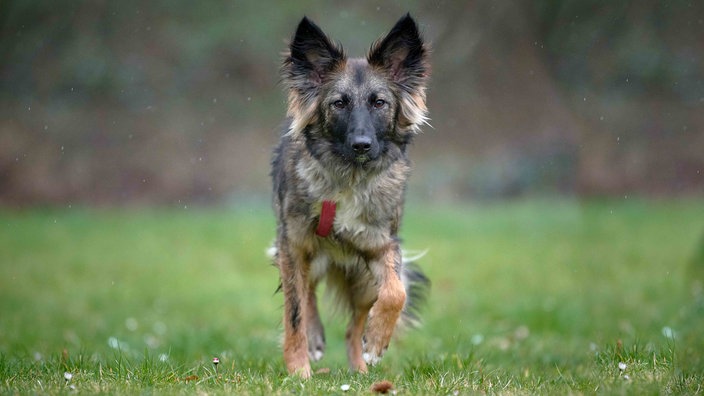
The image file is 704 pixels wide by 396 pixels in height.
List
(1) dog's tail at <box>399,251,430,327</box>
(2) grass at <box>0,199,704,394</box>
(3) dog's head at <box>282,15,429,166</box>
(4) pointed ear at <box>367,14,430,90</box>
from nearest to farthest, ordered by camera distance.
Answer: (2) grass at <box>0,199,704,394</box>, (3) dog's head at <box>282,15,429,166</box>, (4) pointed ear at <box>367,14,430,90</box>, (1) dog's tail at <box>399,251,430,327</box>

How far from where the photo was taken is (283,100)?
1858 cm

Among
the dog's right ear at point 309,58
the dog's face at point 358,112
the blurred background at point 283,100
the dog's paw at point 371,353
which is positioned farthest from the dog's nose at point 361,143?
the blurred background at point 283,100

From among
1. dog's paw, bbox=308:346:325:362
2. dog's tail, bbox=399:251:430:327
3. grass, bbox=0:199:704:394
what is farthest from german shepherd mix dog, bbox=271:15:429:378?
dog's tail, bbox=399:251:430:327

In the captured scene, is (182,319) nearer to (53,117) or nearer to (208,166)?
(208,166)

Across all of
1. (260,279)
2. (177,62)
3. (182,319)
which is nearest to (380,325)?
(182,319)

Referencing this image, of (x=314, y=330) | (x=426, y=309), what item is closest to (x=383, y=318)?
(x=314, y=330)

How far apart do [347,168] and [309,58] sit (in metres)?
0.81

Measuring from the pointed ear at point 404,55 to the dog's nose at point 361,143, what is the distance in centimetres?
64

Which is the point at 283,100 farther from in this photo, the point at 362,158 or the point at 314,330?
the point at 362,158

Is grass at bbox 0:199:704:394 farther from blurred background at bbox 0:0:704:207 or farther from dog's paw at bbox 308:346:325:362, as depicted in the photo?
blurred background at bbox 0:0:704:207

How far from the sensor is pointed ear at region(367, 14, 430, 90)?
582 cm

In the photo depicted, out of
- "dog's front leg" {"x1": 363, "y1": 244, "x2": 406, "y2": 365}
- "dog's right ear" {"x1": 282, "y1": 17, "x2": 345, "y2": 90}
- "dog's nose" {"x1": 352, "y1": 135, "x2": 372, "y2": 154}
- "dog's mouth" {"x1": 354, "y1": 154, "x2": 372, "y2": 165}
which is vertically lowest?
"dog's front leg" {"x1": 363, "y1": 244, "x2": 406, "y2": 365}

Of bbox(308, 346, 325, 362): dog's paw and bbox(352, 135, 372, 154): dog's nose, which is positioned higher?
bbox(352, 135, 372, 154): dog's nose

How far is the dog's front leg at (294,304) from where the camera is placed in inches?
231
